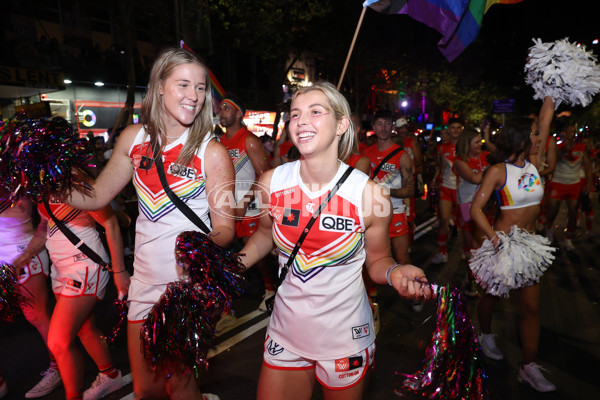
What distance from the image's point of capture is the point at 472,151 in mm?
6465

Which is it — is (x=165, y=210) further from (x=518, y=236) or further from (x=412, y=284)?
(x=518, y=236)

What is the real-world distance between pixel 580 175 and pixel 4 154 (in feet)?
30.8

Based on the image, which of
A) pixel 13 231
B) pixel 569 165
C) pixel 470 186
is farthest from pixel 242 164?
pixel 569 165

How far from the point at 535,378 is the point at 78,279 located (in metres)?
3.81

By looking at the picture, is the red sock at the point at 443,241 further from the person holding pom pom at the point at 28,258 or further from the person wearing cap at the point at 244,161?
the person holding pom pom at the point at 28,258

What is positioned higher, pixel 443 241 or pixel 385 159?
pixel 385 159

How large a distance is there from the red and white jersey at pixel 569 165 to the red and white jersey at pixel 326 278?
7.66 metres

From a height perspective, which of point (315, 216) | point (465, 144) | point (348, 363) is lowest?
point (348, 363)

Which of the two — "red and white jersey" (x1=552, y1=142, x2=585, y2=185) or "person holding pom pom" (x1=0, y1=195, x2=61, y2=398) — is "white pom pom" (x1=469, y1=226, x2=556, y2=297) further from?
"red and white jersey" (x1=552, y1=142, x2=585, y2=185)

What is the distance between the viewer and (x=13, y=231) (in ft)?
10.6

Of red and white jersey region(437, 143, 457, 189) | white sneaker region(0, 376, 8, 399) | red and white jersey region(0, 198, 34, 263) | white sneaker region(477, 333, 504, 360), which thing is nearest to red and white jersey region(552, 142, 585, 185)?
red and white jersey region(437, 143, 457, 189)

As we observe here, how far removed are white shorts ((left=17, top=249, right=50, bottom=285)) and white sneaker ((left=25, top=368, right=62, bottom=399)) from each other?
907 millimetres

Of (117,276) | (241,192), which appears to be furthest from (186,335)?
(241,192)

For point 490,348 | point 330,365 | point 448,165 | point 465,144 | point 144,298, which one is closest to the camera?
point 330,365
